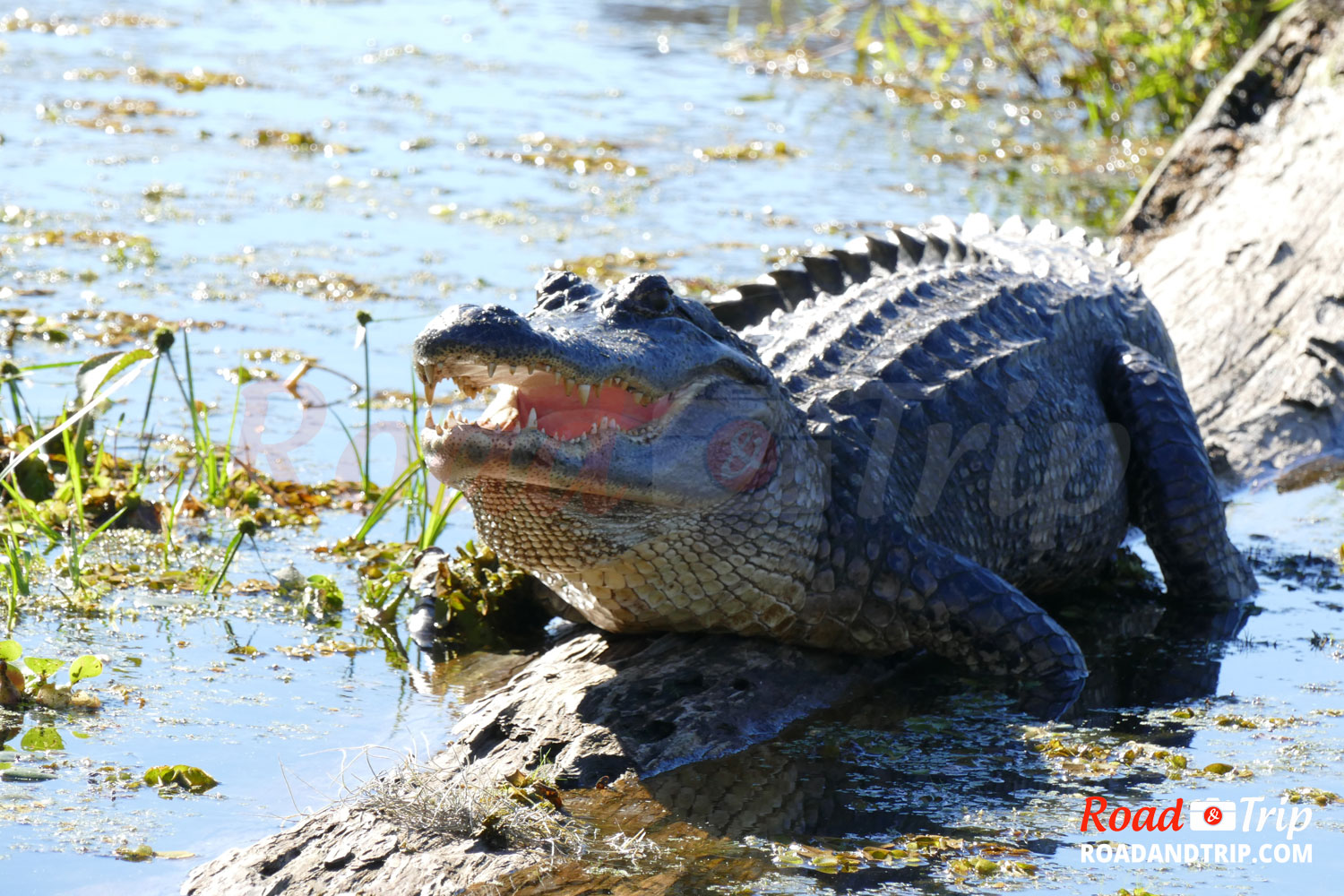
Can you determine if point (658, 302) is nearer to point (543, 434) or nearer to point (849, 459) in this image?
point (543, 434)

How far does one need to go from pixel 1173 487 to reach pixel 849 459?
1.41 meters

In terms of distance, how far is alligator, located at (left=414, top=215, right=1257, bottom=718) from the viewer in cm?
340

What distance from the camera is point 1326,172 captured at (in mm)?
6906

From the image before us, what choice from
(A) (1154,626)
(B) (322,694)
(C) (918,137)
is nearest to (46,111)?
(C) (918,137)

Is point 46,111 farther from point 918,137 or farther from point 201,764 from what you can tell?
point 201,764

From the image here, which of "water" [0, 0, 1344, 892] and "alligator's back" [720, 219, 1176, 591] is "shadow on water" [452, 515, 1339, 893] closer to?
"water" [0, 0, 1344, 892]

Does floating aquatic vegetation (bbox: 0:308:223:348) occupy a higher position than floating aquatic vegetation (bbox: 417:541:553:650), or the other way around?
floating aquatic vegetation (bbox: 0:308:223:348)

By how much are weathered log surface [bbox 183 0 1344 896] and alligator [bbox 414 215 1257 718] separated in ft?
0.58

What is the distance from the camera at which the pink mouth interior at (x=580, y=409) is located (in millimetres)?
3461

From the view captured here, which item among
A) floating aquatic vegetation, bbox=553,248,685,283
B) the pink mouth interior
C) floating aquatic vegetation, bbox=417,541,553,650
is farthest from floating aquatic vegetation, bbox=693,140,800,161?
the pink mouth interior

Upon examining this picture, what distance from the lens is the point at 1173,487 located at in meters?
4.84

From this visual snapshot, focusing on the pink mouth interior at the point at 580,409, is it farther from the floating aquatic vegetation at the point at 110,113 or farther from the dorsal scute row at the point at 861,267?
the floating aquatic vegetation at the point at 110,113

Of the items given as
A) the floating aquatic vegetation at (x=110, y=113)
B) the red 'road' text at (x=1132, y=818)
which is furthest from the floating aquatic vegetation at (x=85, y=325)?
the red 'road' text at (x=1132, y=818)

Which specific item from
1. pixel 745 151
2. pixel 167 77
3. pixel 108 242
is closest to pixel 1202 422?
pixel 108 242
